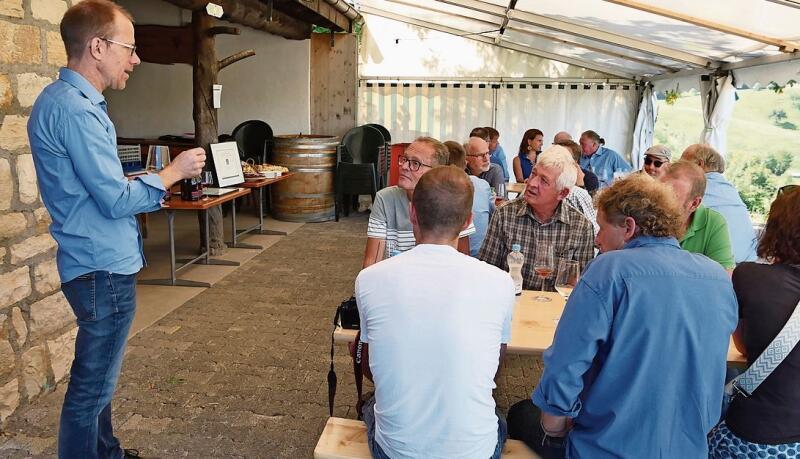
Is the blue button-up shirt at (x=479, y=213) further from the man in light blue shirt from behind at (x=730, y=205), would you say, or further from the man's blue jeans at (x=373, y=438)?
the man's blue jeans at (x=373, y=438)

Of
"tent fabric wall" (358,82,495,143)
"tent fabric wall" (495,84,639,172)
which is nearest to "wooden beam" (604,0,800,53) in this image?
"tent fabric wall" (495,84,639,172)

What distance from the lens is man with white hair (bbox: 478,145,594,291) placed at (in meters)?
2.68

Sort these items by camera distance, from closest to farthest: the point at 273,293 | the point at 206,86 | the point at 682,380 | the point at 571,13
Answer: the point at 682,380 < the point at 273,293 < the point at 571,13 < the point at 206,86

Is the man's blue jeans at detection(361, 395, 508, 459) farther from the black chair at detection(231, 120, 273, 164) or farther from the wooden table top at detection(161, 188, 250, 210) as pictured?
the black chair at detection(231, 120, 273, 164)

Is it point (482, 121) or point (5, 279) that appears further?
point (482, 121)

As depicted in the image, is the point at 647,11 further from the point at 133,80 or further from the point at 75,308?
the point at 133,80

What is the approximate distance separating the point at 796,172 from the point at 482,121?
14.6 ft

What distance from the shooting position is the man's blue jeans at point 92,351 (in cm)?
194

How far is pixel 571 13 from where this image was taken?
17.3 feet

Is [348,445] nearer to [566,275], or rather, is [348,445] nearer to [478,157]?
[566,275]

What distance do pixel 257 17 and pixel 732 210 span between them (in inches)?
228

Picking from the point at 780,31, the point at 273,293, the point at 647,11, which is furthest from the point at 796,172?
the point at 273,293

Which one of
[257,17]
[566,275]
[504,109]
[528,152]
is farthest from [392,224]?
[504,109]

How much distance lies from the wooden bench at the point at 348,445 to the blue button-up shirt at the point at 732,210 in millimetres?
2015
